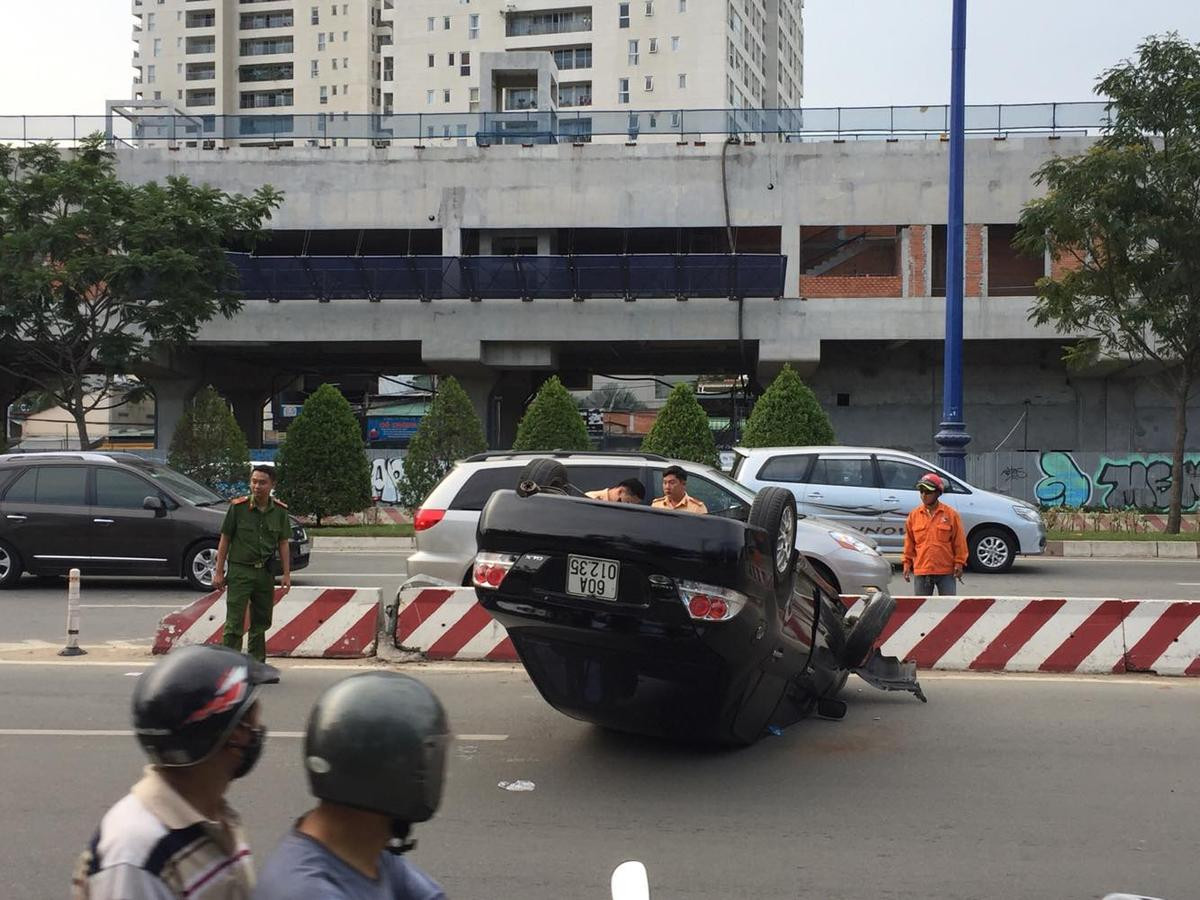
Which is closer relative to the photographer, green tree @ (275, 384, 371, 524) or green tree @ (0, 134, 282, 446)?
green tree @ (0, 134, 282, 446)

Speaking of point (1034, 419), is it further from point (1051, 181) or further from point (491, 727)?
point (491, 727)

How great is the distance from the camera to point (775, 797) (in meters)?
6.49

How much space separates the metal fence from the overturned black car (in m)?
30.9

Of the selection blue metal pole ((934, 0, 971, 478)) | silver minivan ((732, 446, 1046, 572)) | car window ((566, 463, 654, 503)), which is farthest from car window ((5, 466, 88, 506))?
blue metal pole ((934, 0, 971, 478))

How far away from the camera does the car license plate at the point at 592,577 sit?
20.2 ft

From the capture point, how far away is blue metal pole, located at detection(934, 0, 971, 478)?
732 inches

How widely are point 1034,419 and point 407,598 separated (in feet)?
Result: 103

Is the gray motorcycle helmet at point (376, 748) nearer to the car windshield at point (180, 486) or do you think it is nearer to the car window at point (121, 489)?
the car windshield at point (180, 486)

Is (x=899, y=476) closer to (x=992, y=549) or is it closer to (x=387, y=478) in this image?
(x=992, y=549)

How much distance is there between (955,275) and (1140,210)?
4.70 m

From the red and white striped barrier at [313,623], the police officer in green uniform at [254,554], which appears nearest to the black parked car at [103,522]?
the red and white striped barrier at [313,623]

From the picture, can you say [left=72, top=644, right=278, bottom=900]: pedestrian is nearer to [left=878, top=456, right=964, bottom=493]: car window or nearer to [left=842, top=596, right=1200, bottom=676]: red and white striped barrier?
[left=842, top=596, right=1200, bottom=676]: red and white striped barrier

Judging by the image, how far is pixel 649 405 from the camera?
67062 millimetres

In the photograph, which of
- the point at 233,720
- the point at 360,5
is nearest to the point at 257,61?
the point at 360,5
